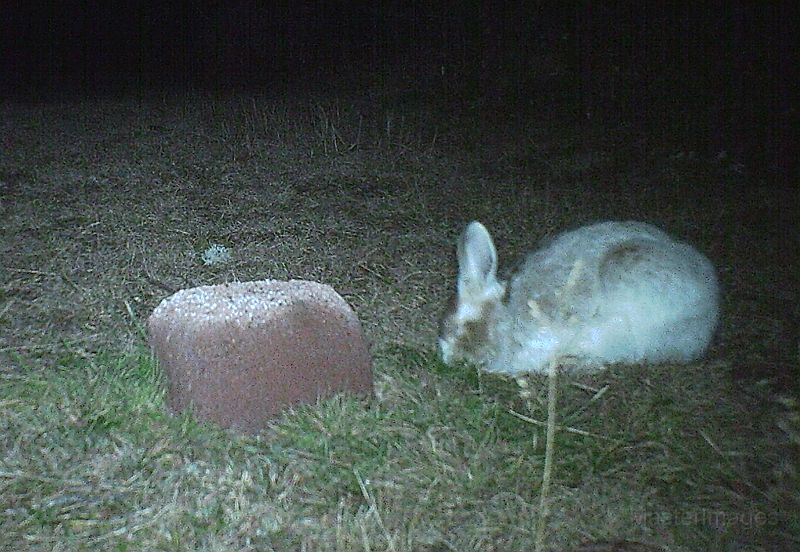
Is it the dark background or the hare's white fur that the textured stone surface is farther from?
the dark background

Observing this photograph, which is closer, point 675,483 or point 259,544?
point 259,544

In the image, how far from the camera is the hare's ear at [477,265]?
3.92 meters

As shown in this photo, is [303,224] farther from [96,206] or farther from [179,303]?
[179,303]

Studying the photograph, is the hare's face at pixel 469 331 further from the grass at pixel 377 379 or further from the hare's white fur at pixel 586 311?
the grass at pixel 377 379

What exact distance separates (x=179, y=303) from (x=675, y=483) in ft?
5.58

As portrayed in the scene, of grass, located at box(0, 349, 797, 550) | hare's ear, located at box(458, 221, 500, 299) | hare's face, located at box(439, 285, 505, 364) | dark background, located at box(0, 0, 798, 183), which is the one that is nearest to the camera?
grass, located at box(0, 349, 797, 550)

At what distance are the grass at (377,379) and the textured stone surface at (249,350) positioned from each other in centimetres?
9

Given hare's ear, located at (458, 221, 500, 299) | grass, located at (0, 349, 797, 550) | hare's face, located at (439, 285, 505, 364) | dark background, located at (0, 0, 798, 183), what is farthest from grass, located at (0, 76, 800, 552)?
dark background, located at (0, 0, 798, 183)

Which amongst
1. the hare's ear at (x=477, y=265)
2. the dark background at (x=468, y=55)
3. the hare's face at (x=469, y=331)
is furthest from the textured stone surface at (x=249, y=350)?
the dark background at (x=468, y=55)

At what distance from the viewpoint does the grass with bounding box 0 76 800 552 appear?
8.73 feet

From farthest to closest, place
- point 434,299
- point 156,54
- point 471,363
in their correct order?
point 156,54 < point 434,299 < point 471,363

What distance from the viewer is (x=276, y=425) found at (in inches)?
123

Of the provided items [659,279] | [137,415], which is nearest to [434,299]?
[659,279]

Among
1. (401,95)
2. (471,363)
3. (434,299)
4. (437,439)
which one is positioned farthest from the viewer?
(401,95)
